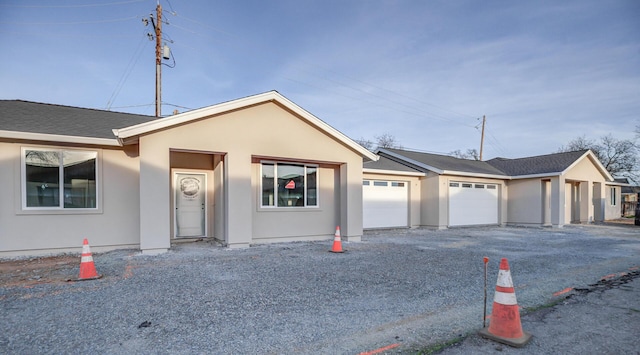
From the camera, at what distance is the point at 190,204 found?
10703 mm

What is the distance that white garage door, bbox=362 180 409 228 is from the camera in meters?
15.0

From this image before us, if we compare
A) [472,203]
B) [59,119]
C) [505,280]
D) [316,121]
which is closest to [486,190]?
[472,203]

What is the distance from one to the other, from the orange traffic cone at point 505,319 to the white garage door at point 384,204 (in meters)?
11.1

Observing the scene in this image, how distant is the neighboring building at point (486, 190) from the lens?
1600 centimetres

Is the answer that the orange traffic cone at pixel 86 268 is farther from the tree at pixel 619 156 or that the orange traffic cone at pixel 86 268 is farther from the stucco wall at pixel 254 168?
the tree at pixel 619 156

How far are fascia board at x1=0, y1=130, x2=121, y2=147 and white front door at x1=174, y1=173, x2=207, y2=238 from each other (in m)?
2.23

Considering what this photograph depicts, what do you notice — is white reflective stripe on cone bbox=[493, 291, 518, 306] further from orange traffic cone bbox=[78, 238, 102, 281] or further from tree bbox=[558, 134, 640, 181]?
tree bbox=[558, 134, 640, 181]

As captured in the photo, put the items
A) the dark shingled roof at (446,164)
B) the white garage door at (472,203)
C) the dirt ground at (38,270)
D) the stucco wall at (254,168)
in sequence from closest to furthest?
the dirt ground at (38,270), the stucco wall at (254,168), the white garage door at (472,203), the dark shingled roof at (446,164)

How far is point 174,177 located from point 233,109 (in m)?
2.97

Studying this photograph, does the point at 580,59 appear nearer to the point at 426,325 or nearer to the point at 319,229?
the point at 319,229

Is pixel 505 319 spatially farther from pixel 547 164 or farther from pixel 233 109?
pixel 547 164

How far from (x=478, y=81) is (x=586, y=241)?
31.4 ft

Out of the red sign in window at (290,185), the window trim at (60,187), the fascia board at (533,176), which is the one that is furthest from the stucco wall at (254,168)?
the fascia board at (533,176)

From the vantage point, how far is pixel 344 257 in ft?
27.2
